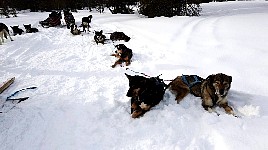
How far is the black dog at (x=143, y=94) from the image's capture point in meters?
4.29

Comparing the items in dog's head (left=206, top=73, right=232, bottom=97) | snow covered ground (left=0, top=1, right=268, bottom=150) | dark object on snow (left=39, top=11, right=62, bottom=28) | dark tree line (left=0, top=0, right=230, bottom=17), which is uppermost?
dark tree line (left=0, top=0, right=230, bottom=17)

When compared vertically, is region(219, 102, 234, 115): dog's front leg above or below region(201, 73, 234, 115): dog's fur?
below

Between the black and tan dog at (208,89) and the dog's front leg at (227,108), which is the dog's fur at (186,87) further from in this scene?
the dog's front leg at (227,108)

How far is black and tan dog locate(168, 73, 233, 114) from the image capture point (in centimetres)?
379

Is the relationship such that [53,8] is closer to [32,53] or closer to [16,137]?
[32,53]

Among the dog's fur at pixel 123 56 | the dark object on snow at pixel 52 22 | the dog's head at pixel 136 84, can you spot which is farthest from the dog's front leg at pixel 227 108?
the dark object on snow at pixel 52 22

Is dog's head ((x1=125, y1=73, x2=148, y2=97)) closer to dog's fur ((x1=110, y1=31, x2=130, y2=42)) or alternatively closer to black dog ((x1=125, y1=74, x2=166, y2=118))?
black dog ((x1=125, y1=74, x2=166, y2=118))

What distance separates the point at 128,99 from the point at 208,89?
1.48m

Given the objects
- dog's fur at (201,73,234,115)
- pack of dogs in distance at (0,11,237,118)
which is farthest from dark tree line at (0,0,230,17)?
dog's fur at (201,73,234,115)

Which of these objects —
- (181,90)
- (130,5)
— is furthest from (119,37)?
(130,5)

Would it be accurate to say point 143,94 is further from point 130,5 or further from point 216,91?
point 130,5

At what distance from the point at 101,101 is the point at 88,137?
112 centimetres

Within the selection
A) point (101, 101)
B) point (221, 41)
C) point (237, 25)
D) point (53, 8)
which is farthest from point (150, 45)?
point (53, 8)

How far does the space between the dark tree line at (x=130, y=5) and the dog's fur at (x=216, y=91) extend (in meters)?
11.7
